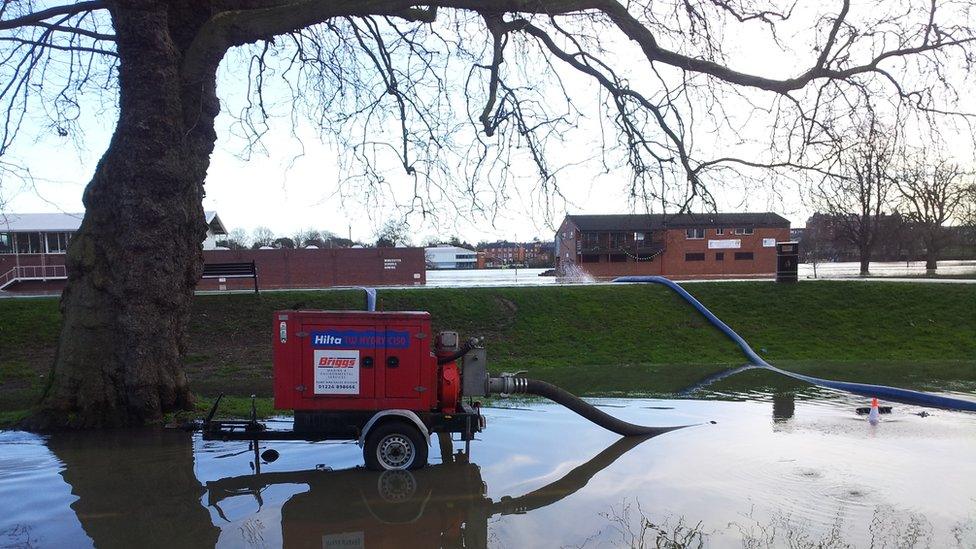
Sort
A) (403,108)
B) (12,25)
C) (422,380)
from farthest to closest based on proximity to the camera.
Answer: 1. (403,108)
2. (12,25)
3. (422,380)

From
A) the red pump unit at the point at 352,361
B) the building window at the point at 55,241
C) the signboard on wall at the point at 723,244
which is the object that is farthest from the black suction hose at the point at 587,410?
the signboard on wall at the point at 723,244

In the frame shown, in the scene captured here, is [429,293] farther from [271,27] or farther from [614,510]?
[614,510]

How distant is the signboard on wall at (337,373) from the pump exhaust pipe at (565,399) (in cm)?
158

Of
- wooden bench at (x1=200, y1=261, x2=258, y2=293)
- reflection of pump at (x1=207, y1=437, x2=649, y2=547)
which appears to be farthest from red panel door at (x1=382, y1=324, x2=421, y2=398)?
wooden bench at (x1=200, y1=261, x2=258, y2=293)

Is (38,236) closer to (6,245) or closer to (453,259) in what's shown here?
(6,245)

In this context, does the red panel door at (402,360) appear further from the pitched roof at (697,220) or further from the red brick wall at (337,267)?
the red brick wall at (337,267)

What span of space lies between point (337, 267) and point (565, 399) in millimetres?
29073

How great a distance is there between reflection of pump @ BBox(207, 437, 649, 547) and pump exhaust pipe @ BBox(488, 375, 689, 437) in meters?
0.90

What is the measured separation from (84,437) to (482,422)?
521 centimetres

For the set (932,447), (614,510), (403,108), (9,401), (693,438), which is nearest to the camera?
(614,510)

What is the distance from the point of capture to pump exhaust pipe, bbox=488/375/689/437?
7.83 m

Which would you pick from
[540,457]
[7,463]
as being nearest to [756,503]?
[540,457]

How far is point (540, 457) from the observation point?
25.0 ft

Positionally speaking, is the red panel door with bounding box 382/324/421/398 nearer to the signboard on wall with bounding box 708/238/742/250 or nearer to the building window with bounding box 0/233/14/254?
the building window with bounding box 0/233/14/254
